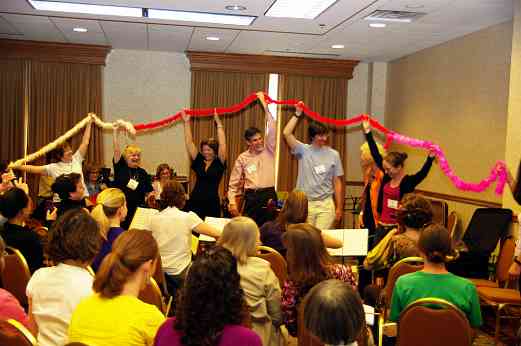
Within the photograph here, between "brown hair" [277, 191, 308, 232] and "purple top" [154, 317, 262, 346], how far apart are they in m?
2.29

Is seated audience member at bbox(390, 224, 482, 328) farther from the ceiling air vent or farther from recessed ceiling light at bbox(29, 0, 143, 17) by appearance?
recessed ceiling light at bbox(29, 0, 143, 17)

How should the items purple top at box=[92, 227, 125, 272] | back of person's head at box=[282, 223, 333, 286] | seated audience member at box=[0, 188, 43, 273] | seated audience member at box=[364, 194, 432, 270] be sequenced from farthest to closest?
seated audience member at box=[364, 194, 432, 270]
seated audience member at box=[0, 188, 43, 273]
purple top at box=[92, 227, 125, 272]
back of person's head at box=[282, 223, 333, 286]

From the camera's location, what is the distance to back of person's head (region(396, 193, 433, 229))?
367 centimetres

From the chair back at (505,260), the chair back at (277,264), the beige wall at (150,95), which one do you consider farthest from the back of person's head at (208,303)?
the beige wall at (150,95)

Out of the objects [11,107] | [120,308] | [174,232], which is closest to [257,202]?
[174,232]

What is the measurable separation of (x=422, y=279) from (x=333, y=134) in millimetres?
6387

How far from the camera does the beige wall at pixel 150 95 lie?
8.66 meters

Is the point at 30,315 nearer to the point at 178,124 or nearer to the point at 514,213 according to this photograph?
the point at 514,213

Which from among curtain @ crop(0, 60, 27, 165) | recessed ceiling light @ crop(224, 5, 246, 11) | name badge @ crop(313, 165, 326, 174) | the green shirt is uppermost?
recessed ceiling light @ crop(224, 5, 246, 11)

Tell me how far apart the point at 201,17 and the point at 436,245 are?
4408 millimetres

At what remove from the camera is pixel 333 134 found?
9031mm

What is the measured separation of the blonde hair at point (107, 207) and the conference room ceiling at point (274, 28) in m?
2.64

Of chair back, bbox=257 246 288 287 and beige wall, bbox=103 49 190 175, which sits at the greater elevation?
beige wall, bbox=103 49 190 175

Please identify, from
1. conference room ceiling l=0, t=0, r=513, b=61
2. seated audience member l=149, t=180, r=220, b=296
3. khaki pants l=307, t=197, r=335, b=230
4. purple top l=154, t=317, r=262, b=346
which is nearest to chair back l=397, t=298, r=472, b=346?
purple top l=154, t=317, r=262, b=346
